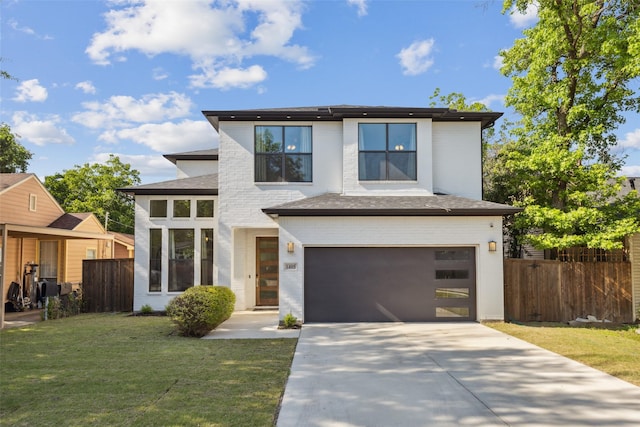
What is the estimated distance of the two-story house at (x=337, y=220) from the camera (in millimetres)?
10992

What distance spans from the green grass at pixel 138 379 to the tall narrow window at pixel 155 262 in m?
3.10

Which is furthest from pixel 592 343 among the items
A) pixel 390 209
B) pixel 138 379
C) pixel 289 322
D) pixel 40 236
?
pixel 40 236

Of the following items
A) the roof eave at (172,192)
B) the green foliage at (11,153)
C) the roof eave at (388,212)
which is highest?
the green foliage at (11,153)

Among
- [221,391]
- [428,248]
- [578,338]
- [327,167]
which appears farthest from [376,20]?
[221,391]

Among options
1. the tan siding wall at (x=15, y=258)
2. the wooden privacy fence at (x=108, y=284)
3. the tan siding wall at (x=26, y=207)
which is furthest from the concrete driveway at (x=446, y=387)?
the tan siding wall at (x=26, y=207)

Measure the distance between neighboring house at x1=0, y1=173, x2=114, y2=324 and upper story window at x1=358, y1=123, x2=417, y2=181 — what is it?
10.1 metres

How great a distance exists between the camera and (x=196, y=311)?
909 centimetres

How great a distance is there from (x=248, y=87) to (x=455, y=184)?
9848 mm

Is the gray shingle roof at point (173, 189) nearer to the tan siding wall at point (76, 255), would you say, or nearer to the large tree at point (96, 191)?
the tan siding wall at point (76, 255)

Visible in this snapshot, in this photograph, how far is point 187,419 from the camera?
4.47 metres

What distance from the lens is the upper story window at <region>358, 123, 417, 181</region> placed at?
12336 millimetres

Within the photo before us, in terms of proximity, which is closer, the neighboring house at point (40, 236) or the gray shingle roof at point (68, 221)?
the neighboring house at point (40, 236)

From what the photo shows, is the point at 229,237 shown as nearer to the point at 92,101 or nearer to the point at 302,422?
the point at 302,422

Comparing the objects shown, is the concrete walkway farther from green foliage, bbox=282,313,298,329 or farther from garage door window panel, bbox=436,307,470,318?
garage door window panel, bbox=436,307,470,318
